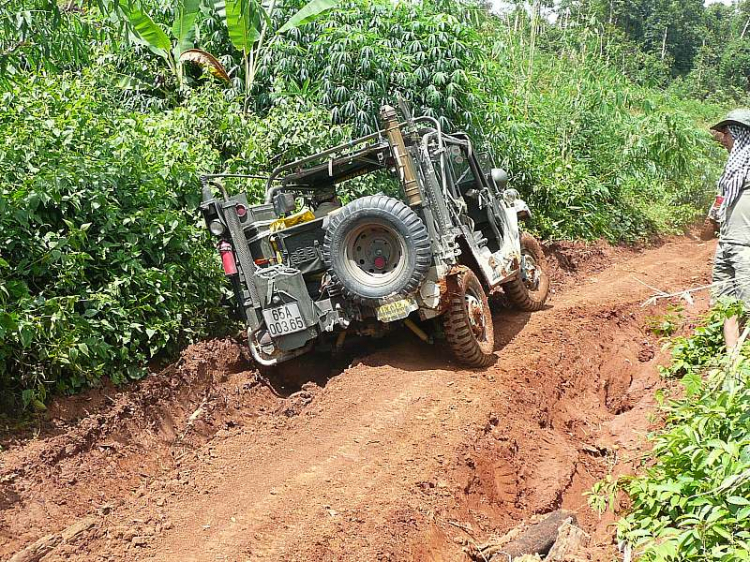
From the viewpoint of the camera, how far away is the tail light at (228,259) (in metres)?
6.71

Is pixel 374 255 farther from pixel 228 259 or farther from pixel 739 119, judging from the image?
pixel 739 119

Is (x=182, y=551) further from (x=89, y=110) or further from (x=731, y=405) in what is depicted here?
(x=89, y=110)

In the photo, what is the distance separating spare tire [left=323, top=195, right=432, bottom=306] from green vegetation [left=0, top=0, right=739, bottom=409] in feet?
5.67

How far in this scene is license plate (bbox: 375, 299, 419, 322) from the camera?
20.9ft

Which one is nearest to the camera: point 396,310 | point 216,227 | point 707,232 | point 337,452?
point 337,452

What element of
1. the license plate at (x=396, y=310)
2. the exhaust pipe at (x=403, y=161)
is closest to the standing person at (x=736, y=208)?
the license plate at (x=396, y=310)

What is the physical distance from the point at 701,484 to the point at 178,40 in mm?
9584

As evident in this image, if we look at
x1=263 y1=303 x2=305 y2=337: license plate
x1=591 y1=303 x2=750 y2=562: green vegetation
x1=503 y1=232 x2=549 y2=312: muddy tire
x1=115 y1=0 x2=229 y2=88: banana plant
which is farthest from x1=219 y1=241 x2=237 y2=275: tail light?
x1=115 y1=0 x2=229 y2=88: banana plant

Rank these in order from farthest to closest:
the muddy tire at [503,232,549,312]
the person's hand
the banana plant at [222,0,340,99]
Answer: the person's hand, the banana plant at [222,0,340,99], the muddy tire at [503,232,549,312]

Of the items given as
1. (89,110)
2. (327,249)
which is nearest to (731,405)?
(327,249)

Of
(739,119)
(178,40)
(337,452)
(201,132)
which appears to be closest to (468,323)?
(337,452)

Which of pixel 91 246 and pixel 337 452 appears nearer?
pixel 337 452

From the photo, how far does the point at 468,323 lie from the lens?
6562 millimetres

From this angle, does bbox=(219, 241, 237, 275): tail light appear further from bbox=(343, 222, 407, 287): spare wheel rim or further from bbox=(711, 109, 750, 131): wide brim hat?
bbox=(711, 109, 750, 131): wide brim hat
